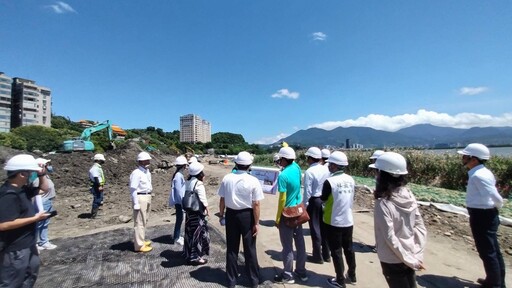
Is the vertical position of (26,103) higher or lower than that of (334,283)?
higher

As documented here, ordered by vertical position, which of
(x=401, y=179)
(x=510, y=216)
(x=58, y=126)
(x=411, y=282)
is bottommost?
(x=510, y=216)

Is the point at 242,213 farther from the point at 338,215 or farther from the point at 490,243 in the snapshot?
the point at 490,243

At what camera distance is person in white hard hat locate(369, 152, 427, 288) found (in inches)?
83.7

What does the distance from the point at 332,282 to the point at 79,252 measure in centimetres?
473

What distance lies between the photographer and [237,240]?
3.57m

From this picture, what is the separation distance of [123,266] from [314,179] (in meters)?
3.55

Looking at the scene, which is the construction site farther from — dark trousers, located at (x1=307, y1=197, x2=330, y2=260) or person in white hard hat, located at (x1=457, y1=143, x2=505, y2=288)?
person in white hard hat, located at (x1=457, y1=143, x2=505, y2=288)

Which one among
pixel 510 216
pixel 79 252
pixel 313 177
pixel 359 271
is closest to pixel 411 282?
pixel 359 271

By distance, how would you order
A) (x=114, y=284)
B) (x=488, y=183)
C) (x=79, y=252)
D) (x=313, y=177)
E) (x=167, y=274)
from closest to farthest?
(x=488, y=183), (x=114, y=284), (x=167, y=274), (x=313, y=177), (x=79, y=252)

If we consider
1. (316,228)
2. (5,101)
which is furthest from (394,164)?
(5,101)

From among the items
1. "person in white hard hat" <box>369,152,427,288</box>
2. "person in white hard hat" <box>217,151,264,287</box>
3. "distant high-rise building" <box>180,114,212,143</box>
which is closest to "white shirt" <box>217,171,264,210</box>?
"person in white hard hat" <box>217,151,264,287</box>

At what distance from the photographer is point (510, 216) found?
23.4 ft

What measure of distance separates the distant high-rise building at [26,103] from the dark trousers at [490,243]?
86274mm

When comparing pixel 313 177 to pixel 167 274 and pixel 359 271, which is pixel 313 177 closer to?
pixel 359 271
